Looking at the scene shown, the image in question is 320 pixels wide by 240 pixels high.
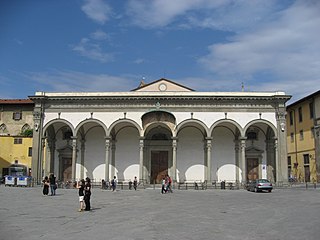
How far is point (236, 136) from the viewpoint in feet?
106

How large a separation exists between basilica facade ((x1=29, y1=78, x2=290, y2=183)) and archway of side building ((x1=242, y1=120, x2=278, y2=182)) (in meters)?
0.09

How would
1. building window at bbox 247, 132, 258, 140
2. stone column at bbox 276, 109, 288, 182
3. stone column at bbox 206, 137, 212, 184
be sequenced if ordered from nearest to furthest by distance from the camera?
stone column at bbox 276, 109, 288, 182
stone column at bbox 206, 137, 212, 184
building window at bbox 247, 132, 258, 140

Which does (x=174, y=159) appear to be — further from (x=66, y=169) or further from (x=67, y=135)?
(x=67, y=135)

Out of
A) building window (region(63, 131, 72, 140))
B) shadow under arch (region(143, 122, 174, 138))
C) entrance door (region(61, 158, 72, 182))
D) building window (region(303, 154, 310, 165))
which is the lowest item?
entrance door (region(61, 158, 72, 182))

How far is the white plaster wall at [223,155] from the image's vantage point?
32.0m

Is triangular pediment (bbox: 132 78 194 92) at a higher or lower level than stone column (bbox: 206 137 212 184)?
higher

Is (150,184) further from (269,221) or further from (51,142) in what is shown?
(269,221)

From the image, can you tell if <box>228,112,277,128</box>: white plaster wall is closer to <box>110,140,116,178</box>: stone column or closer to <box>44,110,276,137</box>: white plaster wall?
<box>44,110,276,137</box>: white plaster wall

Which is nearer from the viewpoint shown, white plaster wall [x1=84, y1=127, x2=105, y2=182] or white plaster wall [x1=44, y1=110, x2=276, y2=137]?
white plaster wall [x1=44, y1=110, x2=276, y2=137]

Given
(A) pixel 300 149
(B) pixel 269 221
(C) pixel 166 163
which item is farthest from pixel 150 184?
(B) pixel 269 221

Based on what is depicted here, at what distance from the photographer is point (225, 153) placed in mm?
32375

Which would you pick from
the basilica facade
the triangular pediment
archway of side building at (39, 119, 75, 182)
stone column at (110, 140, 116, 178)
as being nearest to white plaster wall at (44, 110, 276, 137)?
the basilica facade

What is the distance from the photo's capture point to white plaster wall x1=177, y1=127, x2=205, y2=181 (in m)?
32.1

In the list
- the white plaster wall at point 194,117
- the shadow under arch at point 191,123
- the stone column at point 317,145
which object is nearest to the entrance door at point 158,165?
the shadow under arch at point 191,123
